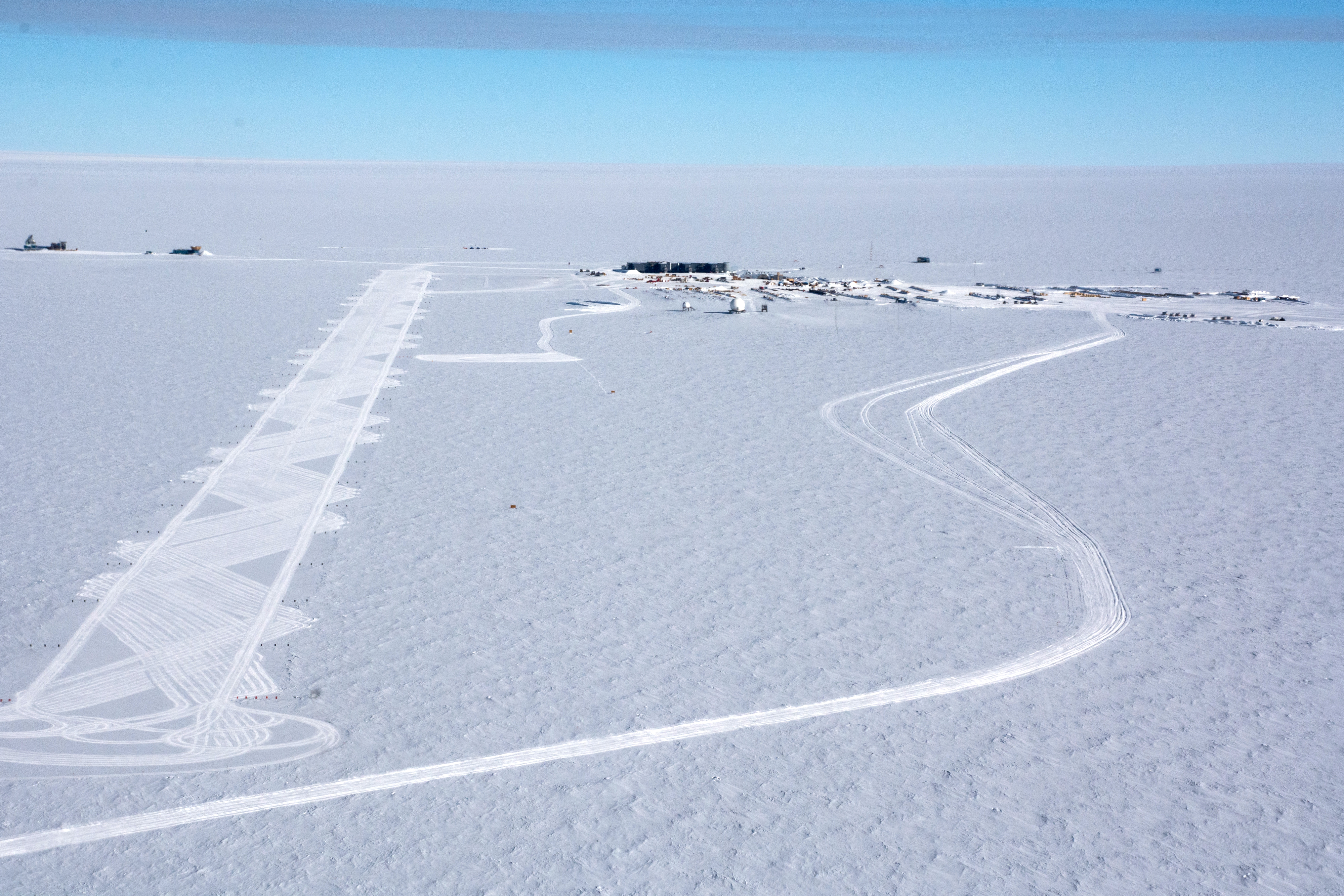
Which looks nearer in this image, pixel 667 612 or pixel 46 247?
pixel 667 612

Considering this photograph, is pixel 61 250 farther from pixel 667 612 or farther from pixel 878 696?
pixel 878 696

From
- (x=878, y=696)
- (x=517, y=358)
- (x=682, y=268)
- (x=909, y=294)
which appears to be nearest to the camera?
(x=878, y=696)

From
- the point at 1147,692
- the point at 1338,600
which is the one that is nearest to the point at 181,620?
the point at 1147,692

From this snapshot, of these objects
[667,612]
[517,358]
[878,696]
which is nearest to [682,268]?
[517,358]

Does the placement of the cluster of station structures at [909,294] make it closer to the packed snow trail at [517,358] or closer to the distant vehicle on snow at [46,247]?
the packed snow trail at [517,358]

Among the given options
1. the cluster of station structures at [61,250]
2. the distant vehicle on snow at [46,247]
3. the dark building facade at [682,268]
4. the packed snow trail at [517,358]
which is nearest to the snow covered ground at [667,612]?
the packed snow trail at [517,358]

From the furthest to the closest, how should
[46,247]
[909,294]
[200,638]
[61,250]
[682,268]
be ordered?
[46,247], [61,250], [682,268], [909,294], [200,638]

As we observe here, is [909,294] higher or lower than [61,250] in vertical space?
lower
